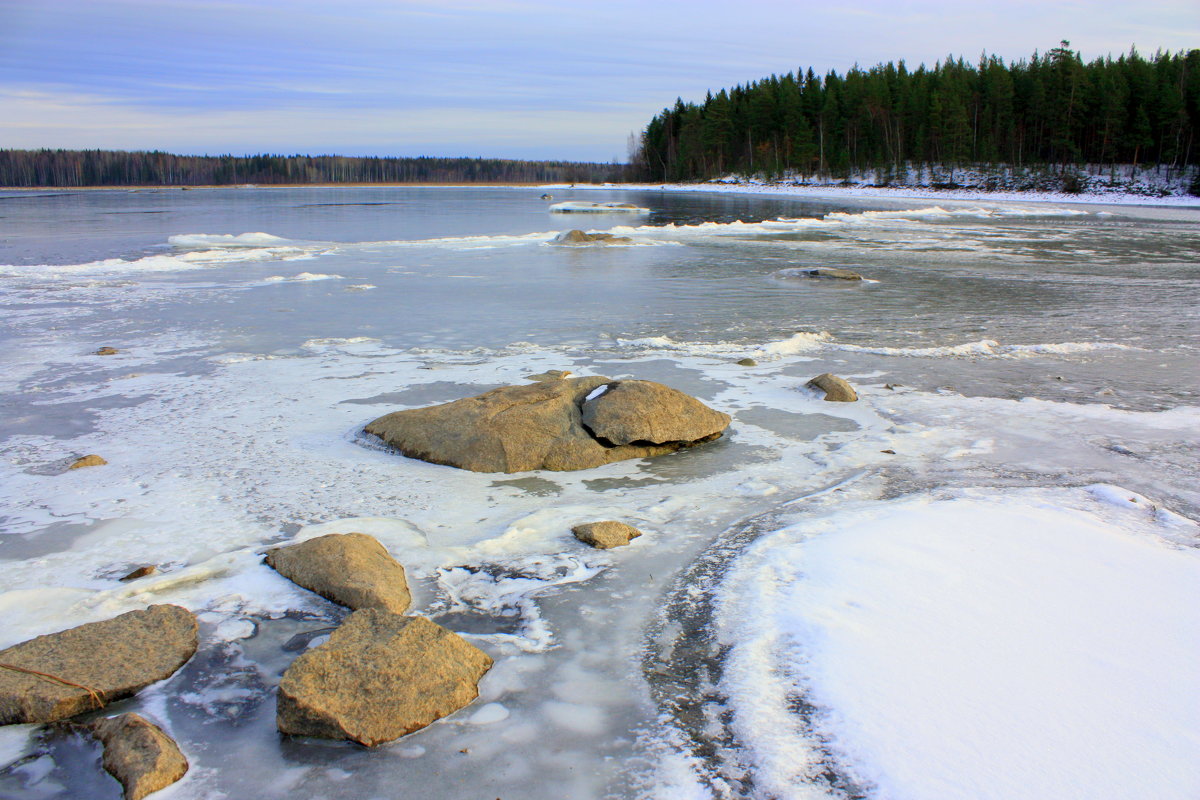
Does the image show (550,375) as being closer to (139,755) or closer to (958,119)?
(139,755)

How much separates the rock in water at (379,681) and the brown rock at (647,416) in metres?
2.86

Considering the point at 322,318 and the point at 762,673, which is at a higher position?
the point at 322,318

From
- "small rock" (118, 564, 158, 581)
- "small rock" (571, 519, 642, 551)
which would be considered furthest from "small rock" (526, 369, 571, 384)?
"small rock" (118, 564, 158, 581)

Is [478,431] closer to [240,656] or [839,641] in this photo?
[240,656]

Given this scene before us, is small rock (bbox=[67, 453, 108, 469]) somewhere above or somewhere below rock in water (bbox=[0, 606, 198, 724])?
above

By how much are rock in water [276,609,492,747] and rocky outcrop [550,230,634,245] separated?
22150 mm

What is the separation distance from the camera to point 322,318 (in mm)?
11914

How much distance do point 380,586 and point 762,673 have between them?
1824mm

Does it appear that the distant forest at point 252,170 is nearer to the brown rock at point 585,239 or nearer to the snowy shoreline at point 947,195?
the snowy shoreline at point 947,195

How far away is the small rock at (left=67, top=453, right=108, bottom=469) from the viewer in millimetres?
5672

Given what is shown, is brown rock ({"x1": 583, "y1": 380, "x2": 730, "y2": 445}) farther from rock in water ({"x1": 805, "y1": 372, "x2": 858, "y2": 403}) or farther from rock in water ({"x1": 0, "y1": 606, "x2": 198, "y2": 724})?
rock in water ({"x1": 0, "y1": 606, "x2": 198, "y2": 724})

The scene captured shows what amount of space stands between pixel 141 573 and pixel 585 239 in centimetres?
2204

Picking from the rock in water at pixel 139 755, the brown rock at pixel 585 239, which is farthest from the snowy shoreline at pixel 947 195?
the rock in water at pixel 139 755

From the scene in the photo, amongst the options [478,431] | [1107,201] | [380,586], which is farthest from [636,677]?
[1107,201]
